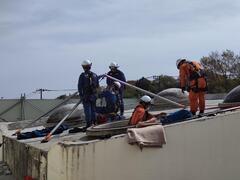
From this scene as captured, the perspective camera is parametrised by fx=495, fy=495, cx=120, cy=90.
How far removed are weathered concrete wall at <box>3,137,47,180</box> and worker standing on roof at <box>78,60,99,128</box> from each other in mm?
1726

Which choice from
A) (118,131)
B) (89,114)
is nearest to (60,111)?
(89,114)

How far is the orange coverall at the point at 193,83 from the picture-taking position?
10.6 meters

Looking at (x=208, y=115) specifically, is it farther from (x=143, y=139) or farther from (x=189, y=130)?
(x=143, y=139)

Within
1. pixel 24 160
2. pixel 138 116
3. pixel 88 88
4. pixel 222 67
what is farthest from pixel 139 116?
pixel 222 67

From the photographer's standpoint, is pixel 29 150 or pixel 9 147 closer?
pixel 29 150

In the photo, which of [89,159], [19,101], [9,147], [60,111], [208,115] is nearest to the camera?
[89,159]

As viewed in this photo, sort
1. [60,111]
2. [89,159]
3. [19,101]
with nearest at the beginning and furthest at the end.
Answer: [89,159] < [60,111] < [19,101]

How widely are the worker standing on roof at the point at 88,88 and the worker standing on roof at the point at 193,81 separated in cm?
211

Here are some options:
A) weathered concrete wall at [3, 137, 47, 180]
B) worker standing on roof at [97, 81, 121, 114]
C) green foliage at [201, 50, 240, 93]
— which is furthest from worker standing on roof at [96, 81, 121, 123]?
green foliage at [201, 50, 240, 93]

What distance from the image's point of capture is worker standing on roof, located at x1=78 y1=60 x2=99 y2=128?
37.8 feet

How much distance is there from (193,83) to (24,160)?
3.97 metres

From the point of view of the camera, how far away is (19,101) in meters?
25.9

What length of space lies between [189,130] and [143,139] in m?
1.06

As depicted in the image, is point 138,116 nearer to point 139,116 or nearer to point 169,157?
point 139,116
